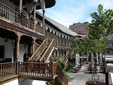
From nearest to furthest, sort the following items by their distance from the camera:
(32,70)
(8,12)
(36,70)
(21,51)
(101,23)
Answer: (8,12) < (36,70) < (32,70) < (21,51) < (101,23)

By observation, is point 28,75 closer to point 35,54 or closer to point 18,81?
point 18,81

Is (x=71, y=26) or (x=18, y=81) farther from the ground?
(x=71, y=26)

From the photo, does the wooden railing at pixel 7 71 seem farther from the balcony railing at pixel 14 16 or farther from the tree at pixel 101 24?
the tree at pixel 101 24

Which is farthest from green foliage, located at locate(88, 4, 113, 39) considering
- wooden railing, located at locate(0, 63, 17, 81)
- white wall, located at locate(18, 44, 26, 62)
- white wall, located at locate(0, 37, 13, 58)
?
wooden railing, located at locate(0, 63, 17, 81)

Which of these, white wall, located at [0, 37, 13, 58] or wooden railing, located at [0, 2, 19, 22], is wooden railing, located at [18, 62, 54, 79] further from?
white wall, located at [0, 37, 13, 58]

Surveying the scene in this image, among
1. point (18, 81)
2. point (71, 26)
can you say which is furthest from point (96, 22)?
point (71, 26)

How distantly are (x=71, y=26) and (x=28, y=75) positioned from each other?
5586cm

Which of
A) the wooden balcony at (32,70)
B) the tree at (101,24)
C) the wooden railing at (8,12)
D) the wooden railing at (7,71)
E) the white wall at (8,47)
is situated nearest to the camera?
the wooden railing at (7,71)

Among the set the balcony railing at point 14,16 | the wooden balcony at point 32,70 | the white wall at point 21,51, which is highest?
the balcony railing at point 14,16

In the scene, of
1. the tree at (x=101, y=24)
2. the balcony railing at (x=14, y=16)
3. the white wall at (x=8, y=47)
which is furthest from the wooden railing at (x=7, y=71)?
the tree at (x=101, y=24)

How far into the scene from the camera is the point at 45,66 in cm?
899

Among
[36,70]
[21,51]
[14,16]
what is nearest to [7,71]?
[36,70]

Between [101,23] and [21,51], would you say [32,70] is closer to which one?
[21,51]

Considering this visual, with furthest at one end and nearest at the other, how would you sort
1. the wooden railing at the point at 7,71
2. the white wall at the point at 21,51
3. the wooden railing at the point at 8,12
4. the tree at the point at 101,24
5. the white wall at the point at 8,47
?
the tree at the point at 101,24 → the white wall at the point at 21,51 → the white wall at the point at 8,47 → the wooden railing at the point at 8,12 → the wooden railing at the point at 7,71
